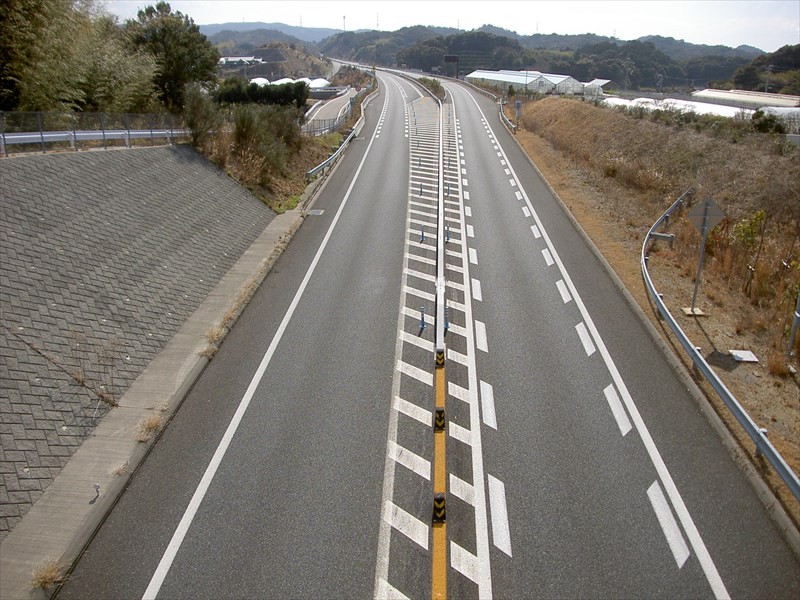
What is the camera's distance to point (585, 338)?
12.7 meters

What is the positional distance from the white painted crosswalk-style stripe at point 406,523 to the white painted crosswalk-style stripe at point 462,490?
74 centimetres

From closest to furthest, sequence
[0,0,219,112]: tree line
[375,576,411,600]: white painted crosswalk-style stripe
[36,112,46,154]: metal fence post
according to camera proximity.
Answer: [375,576,411,600]: white painted crosswalk-style stripe < [36,112,46,154]: metal fence post < [0,0,219,112]: tree line

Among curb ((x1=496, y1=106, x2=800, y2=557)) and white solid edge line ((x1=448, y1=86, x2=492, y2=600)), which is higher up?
curb ((x1=496, y1=106, x2=800, y2=557))

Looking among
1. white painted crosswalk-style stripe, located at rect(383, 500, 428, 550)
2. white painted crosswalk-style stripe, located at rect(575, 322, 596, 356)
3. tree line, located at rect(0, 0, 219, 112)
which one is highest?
tree line, located at rect(0, 0, 219, 112)

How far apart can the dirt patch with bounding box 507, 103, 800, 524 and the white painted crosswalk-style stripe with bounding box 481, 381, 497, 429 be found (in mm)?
3591

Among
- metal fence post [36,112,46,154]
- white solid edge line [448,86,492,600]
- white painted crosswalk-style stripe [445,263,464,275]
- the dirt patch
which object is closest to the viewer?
white solid edge line [448,86,492,600]

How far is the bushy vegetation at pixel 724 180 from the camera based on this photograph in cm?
1609

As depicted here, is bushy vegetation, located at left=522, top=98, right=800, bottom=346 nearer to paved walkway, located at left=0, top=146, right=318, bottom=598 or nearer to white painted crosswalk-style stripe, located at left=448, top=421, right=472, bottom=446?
white painted crosswalk-style stripe, located at left=448, top=421, right=472, bottom=446

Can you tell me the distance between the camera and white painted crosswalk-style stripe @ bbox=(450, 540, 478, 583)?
22.0 ft

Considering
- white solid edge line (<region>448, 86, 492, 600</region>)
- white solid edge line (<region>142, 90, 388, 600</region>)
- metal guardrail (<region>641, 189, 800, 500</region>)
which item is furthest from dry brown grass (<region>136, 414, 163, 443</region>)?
metal guardrail (<region>641, 189, 800, 500</region>)

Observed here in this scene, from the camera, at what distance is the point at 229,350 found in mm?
12328

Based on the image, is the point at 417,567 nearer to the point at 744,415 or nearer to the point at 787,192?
the point at 744,415

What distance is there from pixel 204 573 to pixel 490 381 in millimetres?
5862

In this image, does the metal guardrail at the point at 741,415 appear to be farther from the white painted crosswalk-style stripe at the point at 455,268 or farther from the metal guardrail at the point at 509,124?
the metal guardrail at the point at 509,124
